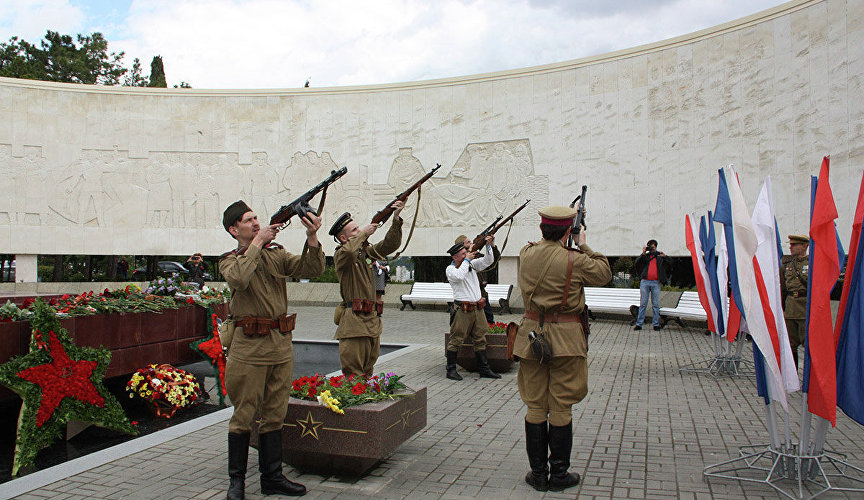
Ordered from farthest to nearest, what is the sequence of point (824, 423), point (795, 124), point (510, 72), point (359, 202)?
point (359, 202)
point (510, 72)
point (795, 124)
point (824, 423)

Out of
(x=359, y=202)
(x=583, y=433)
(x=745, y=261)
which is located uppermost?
(x=359, y=202)

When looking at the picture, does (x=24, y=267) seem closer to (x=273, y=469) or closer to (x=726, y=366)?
(x=273, y=469)

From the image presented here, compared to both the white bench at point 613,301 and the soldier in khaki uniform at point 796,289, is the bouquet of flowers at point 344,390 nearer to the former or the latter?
the soldier in khaki uniform at point 796,289

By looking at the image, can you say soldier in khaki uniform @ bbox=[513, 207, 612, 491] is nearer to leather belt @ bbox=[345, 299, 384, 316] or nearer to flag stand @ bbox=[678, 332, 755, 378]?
leather belt @ bbox=[345, 299, 384, 316]

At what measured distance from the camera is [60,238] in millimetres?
18766

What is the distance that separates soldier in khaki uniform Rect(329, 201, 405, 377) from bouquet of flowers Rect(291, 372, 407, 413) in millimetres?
769

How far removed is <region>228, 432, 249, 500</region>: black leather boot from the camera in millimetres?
3679

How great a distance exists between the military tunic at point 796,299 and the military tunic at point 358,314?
4.59m

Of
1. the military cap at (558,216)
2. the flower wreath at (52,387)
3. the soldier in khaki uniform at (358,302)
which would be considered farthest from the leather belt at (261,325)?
the flower wreath at (52,387)

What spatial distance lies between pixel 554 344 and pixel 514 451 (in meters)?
1.15

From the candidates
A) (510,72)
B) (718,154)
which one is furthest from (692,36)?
(510,72)

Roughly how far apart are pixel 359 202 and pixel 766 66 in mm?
11385

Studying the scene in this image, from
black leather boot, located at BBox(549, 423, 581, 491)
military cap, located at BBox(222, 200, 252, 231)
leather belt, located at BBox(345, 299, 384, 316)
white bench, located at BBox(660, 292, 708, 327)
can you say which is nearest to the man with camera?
white bench, located at BBox(660, 292, 708, 327)

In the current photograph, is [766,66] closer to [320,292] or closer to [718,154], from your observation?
[718,154]
